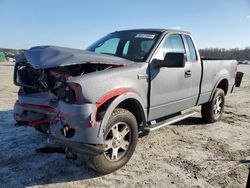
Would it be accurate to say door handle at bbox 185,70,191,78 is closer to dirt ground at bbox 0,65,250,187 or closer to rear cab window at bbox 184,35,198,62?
rear cab window at bbox 184,35,198,62

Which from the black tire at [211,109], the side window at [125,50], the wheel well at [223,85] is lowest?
the black tire at [211,109]

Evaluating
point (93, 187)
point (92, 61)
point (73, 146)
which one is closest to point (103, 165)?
point (93, 187)

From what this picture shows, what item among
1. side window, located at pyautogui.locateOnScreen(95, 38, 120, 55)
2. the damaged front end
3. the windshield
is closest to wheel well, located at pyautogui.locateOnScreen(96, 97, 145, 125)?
the damaged front end

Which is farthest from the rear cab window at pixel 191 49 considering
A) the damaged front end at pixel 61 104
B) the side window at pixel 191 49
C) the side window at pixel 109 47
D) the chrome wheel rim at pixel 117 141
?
the chrome wheel rim at pixel 117 141

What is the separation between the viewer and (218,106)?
7047 millimetres

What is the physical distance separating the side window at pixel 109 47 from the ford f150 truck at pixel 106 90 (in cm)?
2

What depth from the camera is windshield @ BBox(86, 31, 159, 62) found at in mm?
4840

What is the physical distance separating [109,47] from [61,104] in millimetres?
2253

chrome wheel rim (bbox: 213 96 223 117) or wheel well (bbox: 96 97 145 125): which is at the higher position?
wheel well (bbox: 96 97 145 125)

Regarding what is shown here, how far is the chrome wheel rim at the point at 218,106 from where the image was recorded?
6.94m

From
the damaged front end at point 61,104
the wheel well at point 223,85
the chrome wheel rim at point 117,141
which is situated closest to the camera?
the damaged front end at point 61,104

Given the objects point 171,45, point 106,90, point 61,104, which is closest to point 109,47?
point 171,45

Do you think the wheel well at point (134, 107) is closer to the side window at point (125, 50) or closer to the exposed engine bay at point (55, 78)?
the exposed engine bay at point (55, 78)

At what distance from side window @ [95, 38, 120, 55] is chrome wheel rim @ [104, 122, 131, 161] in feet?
5.55
